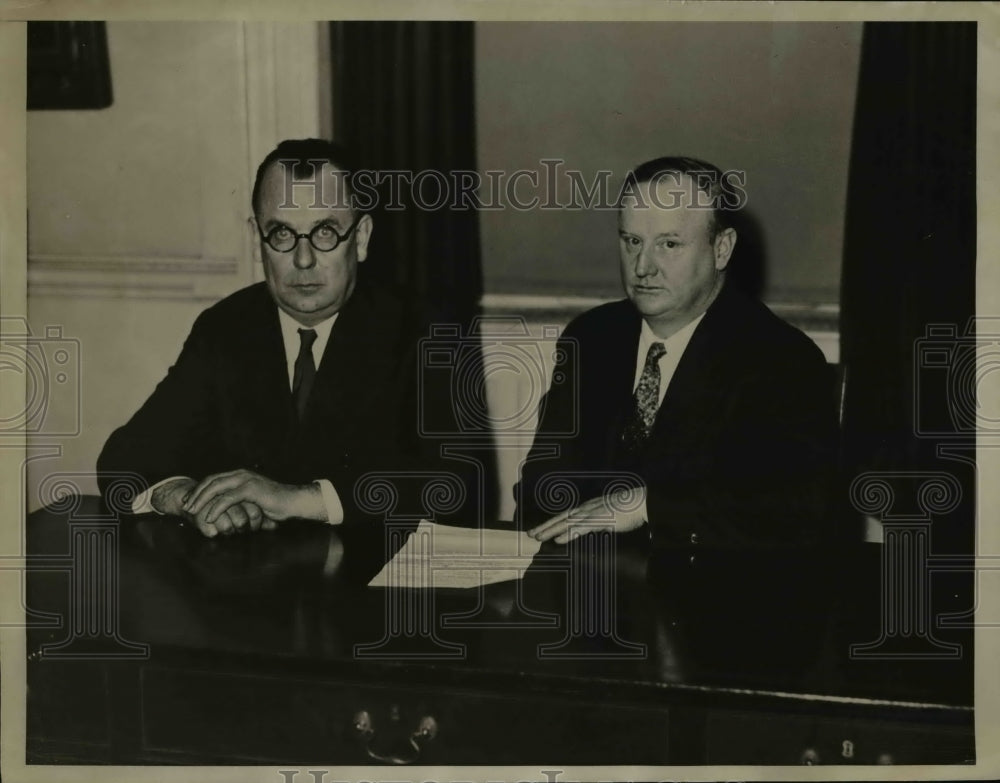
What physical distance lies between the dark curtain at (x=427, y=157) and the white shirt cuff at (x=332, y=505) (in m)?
0.25

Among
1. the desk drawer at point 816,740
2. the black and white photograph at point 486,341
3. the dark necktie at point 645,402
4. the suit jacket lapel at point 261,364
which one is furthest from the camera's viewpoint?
the suit jacket lapel at point 261,364

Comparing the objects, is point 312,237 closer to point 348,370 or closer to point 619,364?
point 348,370

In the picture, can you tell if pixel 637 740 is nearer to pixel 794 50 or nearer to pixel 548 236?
pixel 548 236

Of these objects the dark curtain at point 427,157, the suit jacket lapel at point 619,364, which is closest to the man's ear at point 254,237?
the dark curtain at point 427,157

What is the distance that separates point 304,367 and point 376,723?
2.47 feet

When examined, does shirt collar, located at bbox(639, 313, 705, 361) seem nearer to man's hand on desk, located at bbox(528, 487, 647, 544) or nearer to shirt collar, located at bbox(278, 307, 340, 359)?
man's hand on desk, located at bbox(528, 487, 647, 544)

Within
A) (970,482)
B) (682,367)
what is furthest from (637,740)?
(970,482)

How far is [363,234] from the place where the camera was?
2121 millimetres

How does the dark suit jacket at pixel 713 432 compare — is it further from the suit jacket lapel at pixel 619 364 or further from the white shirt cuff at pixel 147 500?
the white shirt cuff at pixel 147 500

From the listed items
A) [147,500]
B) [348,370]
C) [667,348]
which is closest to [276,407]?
[348,370]

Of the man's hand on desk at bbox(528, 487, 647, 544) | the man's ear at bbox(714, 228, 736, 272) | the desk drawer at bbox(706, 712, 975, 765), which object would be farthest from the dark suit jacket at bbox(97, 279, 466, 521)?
the desk drawer at bbox(706, 712, 975, 765)

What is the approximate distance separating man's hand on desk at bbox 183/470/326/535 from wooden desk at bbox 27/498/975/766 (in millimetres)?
68

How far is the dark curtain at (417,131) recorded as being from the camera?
2.08 metres

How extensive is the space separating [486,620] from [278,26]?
3.98ft
